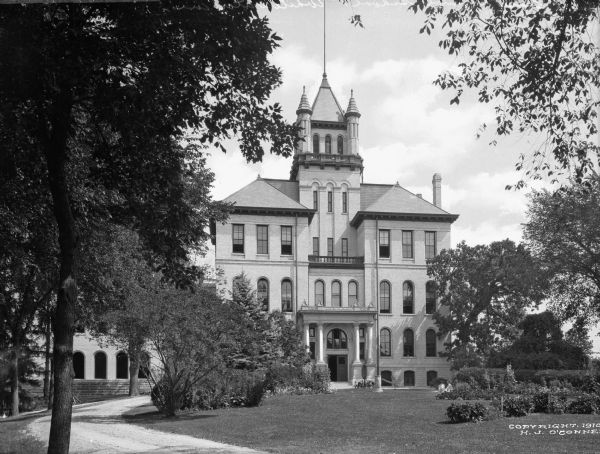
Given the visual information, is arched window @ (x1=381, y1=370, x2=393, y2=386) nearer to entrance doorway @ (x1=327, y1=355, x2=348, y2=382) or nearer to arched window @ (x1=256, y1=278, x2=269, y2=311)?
entrance doorway @ (x1=327, y1=355, x2=348, y2=382)

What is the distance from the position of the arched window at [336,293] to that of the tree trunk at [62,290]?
160 ft

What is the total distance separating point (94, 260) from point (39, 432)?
5.35m

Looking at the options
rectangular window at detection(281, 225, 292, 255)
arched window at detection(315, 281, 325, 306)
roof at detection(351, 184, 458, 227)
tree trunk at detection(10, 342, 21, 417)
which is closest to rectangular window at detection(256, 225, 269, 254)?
rectangular window at detection(281, 225, 292, 255)

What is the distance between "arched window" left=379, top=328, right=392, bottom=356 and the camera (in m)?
59.8

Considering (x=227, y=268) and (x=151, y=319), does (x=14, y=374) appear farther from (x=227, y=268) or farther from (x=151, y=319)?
(x=227, y=268)

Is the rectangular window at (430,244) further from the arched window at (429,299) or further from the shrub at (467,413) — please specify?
the shrub at (467,413)

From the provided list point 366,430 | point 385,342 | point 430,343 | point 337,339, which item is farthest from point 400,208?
point 366,430

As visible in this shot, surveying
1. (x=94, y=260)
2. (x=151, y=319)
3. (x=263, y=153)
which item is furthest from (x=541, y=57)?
(x=151, y=319)

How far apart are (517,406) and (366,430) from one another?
4.41m

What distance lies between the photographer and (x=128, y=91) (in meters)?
12.2

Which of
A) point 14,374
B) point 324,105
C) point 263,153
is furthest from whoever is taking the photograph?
point 324,105

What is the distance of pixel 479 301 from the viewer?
176 ft

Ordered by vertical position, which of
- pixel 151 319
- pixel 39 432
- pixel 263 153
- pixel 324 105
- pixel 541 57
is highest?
pixel 324 105

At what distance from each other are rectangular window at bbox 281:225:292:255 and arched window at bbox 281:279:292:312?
94.6 inches
